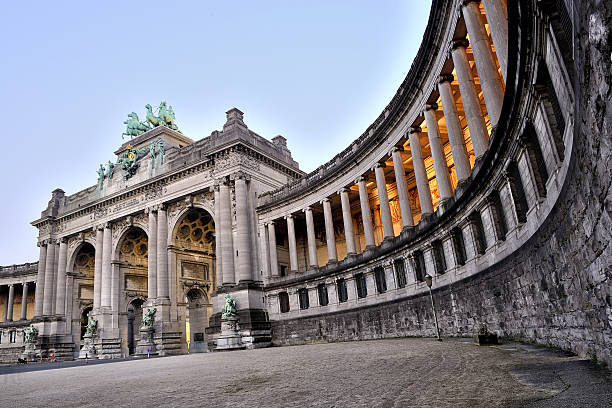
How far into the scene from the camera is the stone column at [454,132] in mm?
19094

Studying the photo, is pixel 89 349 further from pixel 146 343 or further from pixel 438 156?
pixel 438 156

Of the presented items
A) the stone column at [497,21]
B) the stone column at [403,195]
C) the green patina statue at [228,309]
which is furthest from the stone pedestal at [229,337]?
the stone column at [497,21]

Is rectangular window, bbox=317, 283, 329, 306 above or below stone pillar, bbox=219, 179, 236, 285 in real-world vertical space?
below

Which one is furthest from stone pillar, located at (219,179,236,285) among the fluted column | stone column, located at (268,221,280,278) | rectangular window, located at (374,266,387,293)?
the fluted column

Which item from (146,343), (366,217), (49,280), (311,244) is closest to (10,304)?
(49,280)

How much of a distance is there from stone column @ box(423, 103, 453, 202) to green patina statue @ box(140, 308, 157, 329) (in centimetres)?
2933

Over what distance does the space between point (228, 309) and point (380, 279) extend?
1250 centimetres

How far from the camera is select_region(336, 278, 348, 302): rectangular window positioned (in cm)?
3228

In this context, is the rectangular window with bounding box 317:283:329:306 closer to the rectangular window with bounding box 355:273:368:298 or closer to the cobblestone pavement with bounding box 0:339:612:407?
the rectangular window with bounding box 355:273:368:298

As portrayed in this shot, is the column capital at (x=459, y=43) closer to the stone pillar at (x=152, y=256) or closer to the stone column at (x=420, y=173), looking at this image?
the stone column at (x=420, y=173)

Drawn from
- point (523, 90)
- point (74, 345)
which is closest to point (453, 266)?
point (523, 90)

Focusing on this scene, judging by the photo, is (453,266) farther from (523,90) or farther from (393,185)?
(393,185)

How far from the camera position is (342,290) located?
1282 inches

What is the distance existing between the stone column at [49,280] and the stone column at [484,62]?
54.0m
